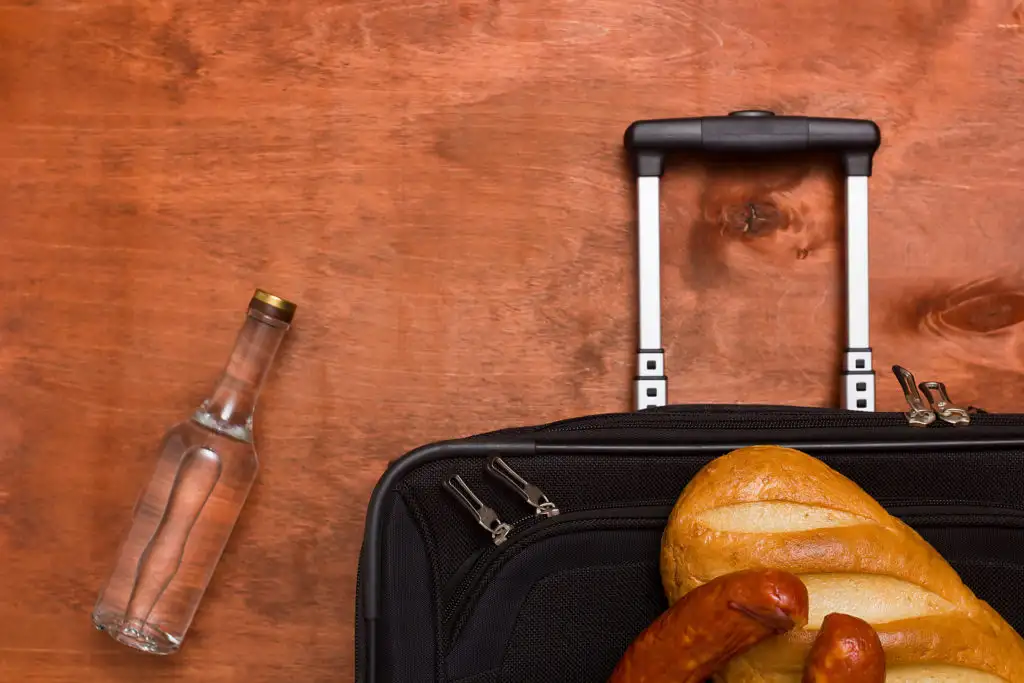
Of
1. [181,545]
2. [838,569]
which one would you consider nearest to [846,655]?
[838,569]

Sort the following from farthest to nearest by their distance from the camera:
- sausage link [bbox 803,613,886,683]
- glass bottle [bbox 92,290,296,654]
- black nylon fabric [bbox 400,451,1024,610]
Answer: glass bottle [bbox 92,290,296,654] < black nylon fabric [bbox 400,451,1024,610] < sausage link [bbox 803,613,886,683]

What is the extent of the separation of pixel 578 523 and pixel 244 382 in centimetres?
27

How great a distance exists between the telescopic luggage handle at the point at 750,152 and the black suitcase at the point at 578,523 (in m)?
0.08

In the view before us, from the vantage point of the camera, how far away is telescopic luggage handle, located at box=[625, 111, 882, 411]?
0.51 m

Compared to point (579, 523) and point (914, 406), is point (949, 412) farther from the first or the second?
point (579, 523)

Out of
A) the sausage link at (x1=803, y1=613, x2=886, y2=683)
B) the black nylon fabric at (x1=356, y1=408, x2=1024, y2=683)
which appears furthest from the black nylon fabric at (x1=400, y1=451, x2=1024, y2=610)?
the sausage link at (x1=803, y1=613, x2=886, y2=683)

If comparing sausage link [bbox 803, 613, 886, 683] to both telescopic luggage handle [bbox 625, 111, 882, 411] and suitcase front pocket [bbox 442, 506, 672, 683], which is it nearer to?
suitcase front pocket [bbox 442, 506, 672, 683]

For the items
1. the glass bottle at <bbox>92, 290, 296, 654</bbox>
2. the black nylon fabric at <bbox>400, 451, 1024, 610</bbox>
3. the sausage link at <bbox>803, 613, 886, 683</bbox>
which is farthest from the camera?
the glass bottle at <bbox>92, 290, 296, 654</bbox>

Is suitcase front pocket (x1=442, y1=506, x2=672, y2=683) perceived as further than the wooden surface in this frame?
No

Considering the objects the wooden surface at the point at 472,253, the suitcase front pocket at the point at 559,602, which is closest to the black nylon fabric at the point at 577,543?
the suitcase front pocket at the point at 559,602

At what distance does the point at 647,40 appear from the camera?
1.82ft

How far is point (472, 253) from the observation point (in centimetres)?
55

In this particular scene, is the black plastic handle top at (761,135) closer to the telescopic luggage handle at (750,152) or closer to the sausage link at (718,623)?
the telescopic luggage handle at (750,152)

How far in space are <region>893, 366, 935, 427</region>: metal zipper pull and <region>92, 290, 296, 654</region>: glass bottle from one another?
1.29 ft
